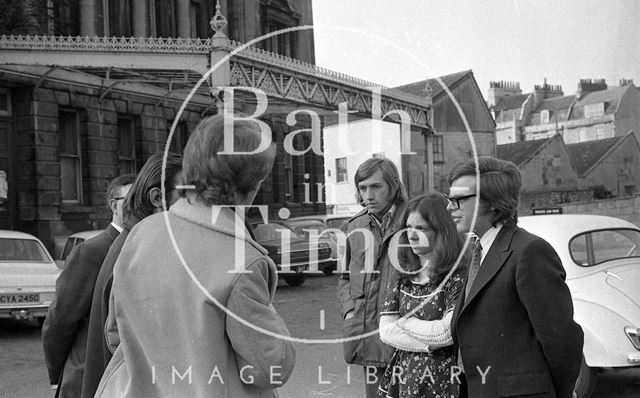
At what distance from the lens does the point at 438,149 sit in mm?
43094

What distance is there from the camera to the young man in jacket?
14.3ft

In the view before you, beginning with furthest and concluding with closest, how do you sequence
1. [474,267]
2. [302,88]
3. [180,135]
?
1. [180,135]
2. [302,88]
3. [474,267]

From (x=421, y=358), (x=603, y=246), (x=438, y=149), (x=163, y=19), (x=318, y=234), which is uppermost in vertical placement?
(x=163, y=19)

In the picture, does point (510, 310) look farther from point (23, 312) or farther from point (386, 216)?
point (23, 312)

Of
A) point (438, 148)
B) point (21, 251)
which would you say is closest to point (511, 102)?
point (438, 148)

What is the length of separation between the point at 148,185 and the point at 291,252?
14.3 meters

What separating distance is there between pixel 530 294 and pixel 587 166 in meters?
55.0

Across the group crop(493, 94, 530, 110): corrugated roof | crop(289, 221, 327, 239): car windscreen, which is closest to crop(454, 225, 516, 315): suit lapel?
crop(289, 221, 327, 239): car windscreen

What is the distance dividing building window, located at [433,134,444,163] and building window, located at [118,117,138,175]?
934 inches

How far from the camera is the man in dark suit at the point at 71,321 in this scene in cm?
359

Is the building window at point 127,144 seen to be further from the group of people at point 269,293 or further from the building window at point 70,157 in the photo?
Answer: the group of people at point 269,293

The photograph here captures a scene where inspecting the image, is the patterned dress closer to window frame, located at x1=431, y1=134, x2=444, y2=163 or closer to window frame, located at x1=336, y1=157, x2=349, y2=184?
window frame, located at x1=336, y1=157, x2=349, y2=184

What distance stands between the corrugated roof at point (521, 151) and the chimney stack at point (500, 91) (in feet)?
135

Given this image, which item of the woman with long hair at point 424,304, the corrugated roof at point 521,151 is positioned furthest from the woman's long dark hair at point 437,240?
the corrugated roof at point 521,151
